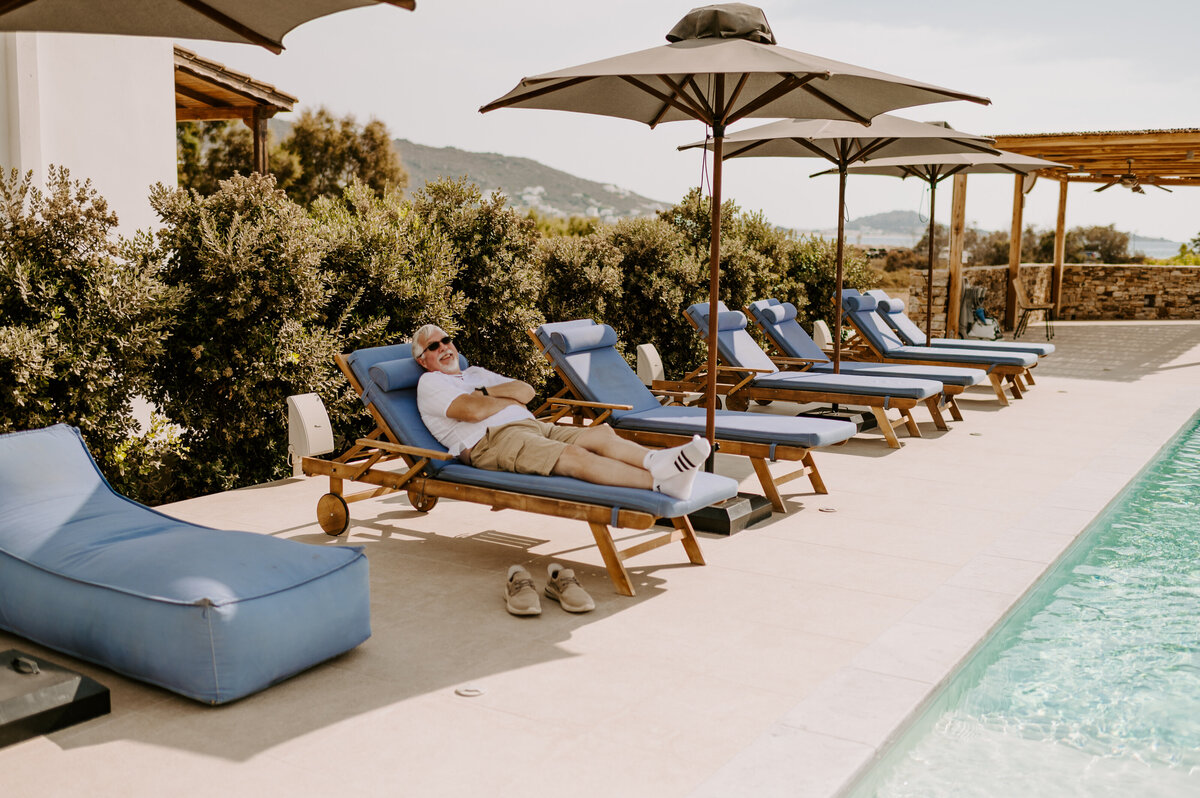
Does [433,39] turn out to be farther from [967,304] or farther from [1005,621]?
[1005,621]

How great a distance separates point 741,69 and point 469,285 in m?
3.79

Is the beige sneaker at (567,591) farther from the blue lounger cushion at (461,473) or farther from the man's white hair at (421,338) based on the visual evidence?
the man's white hair at (421,338)

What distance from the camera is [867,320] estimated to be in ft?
35.2

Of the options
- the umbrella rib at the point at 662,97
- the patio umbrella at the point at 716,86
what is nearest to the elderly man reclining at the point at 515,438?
the patio umbrella at the point at 716,86

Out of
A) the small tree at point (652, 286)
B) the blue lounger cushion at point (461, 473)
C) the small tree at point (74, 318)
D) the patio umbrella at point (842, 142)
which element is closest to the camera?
the blue lounger cushion at point (461, 473)

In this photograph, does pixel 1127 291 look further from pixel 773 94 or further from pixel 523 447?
pixel 523 447

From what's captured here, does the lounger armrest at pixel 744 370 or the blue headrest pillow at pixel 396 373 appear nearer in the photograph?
the blue headrest pillow at pixel 396 373

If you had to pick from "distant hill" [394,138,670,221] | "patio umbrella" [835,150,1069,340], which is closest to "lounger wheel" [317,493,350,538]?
"patio umbrella" [835,150,1069,340]

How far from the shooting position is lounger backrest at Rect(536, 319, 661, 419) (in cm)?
673

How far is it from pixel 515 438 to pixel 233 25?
227 cm

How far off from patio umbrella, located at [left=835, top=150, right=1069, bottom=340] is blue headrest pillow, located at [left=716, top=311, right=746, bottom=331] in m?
2.02

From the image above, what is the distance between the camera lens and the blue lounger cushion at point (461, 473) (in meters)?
4.46

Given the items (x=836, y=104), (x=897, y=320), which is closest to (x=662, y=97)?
(x=836, y=104)

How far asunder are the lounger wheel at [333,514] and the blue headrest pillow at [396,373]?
0.63 m
